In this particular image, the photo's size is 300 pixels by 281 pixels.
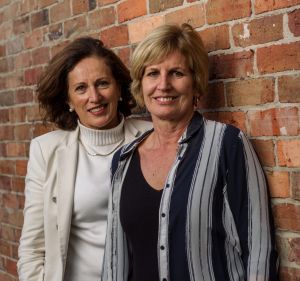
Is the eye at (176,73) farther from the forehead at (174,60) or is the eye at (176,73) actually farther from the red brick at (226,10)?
the red brick at (226,10)

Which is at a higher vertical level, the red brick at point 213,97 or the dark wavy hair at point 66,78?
the dark wavy hair at point 66,78

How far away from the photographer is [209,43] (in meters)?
1.83

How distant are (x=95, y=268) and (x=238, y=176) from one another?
0.82m

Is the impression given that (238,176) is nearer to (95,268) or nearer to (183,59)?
(183,59)

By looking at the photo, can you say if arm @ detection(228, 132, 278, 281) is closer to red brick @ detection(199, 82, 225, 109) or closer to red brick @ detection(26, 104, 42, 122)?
red brick @ detection(199, 82, 225, 109)

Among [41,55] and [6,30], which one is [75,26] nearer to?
[41,55]

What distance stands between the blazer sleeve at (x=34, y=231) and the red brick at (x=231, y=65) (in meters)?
0.85

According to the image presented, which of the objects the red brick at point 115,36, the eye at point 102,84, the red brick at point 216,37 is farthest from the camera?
the red brick at point 115,36

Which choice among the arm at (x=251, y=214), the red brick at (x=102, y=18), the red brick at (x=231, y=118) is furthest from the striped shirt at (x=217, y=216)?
the red brick at (x=102, y=18)

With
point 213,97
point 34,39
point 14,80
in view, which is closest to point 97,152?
point 213,97

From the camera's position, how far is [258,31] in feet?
5.41

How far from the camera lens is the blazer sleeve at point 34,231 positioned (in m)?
2.10

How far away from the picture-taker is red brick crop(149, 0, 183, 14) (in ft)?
6.39

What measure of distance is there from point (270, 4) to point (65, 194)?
109 centimetres
